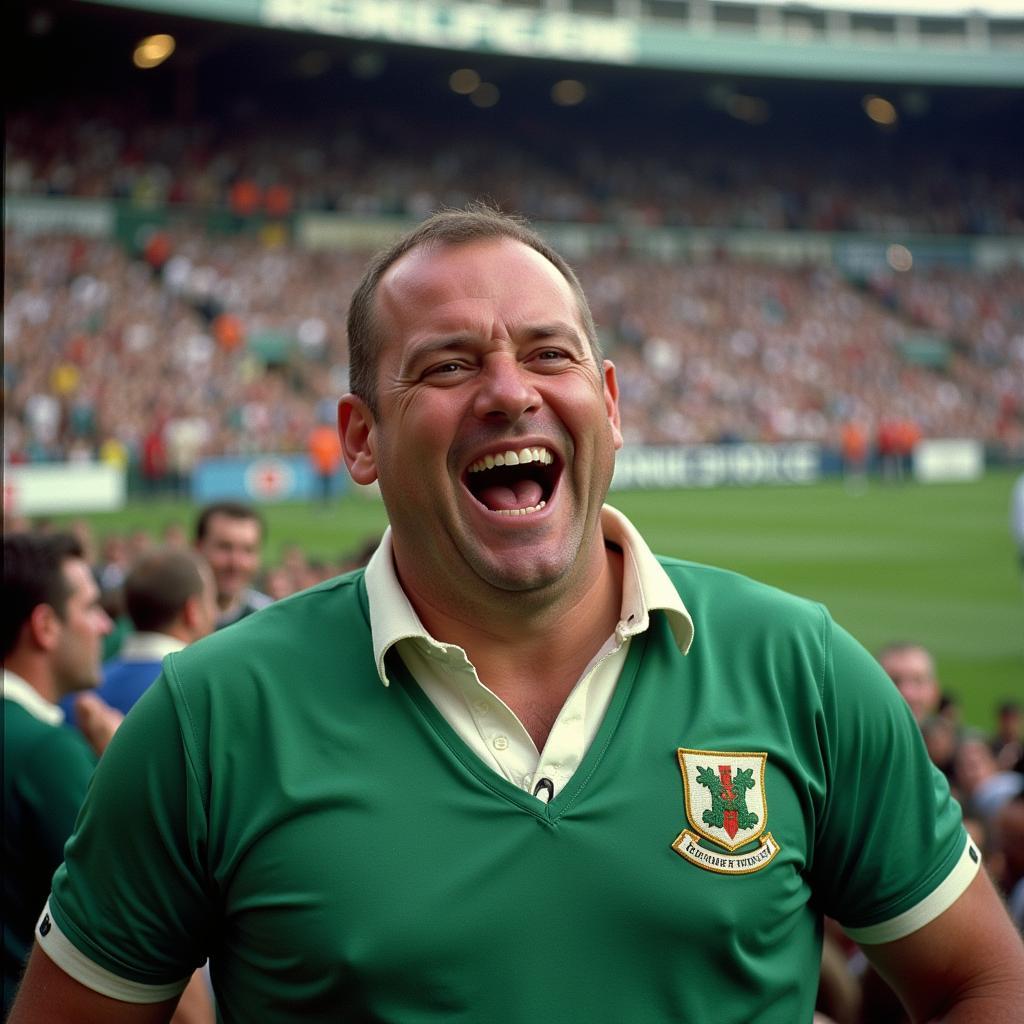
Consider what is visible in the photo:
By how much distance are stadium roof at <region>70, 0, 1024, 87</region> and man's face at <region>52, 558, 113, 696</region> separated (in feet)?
101

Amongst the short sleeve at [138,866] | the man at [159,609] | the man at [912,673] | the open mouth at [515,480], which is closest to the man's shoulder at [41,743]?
the man at [159,609]

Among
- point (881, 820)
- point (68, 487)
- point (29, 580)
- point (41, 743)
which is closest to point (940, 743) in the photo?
point (29, 580)

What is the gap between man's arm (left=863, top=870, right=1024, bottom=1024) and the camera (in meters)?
1.99

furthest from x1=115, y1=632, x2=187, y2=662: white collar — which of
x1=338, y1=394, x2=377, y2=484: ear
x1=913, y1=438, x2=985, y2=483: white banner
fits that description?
x1=913, y1=438, x2=985, y2=483: white banner

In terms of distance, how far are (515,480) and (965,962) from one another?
1010 millimetres

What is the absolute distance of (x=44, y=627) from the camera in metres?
4.12

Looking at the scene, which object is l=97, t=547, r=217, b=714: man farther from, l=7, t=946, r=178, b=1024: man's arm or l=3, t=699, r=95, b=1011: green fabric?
l=7, t=946, r=178, b=1024: man's arm

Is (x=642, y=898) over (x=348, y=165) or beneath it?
over

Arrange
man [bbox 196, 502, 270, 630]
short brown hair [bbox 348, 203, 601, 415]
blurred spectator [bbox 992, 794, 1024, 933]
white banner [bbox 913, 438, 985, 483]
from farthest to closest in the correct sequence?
1. white banner [bbox 913, 438, 985, 483]
2. man [bbox 196, 502, 270, 630]
3. blurred spectator [bbox 992, 794, 1024, 933]
4. short brown hair [bbox 348, 203, 601, 415]

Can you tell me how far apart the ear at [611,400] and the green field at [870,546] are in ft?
26.8

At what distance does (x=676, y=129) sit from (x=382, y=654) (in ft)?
157

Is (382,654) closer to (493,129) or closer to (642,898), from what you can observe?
(642,898)

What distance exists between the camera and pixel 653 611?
2186mm

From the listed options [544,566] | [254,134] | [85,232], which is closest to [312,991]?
[544,566]
